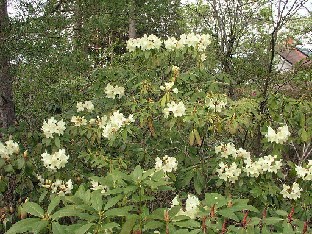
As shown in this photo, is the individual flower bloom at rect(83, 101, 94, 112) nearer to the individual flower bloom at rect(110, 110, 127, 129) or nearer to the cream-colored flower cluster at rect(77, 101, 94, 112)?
the cream-colored flower cluster at rect(77, 101, 94, 112)

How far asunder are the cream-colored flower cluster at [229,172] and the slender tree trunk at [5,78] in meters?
2.09

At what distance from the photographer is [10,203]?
303 centimetres

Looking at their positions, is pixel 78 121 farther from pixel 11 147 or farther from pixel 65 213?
pixel 65 213

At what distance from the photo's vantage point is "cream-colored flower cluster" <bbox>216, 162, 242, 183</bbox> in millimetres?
2682

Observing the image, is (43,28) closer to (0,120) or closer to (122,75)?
(122,75)

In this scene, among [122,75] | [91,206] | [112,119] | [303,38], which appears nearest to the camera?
[91,206]

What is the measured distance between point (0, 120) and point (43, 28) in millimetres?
1160

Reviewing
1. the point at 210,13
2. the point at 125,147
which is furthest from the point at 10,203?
the point at 210,13

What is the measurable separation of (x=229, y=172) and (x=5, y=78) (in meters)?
2.49

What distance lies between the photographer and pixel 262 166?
2615 mm

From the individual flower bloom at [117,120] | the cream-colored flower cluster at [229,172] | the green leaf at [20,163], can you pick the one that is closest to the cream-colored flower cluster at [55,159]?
the green leaf at [20,163]

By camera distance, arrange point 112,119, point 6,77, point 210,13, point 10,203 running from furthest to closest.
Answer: point 210,13 → point 6,77 → point 10,203 → point 112,119

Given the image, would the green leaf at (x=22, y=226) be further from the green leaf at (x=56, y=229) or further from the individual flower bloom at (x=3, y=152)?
the individual flower bloom at (x=3, y=152)

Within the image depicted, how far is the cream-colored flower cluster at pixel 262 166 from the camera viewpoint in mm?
2611
